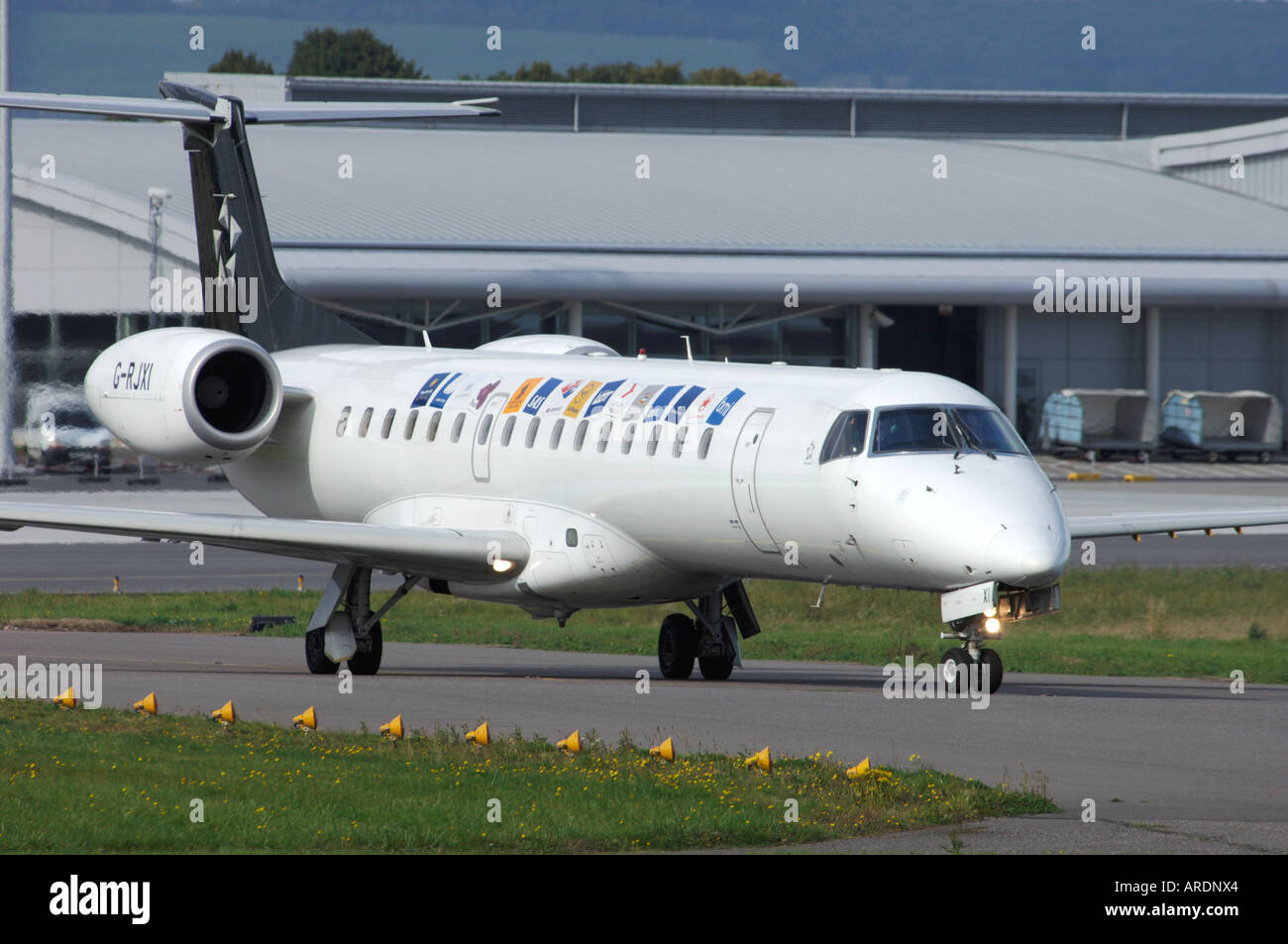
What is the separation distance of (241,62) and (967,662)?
13024 cm

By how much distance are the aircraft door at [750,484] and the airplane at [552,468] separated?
0.08 ft

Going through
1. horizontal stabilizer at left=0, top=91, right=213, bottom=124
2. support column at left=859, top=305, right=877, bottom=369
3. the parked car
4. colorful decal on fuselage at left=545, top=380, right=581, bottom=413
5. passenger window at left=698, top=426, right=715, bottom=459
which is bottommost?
passenger window at left=698, top=426, right=715, bottom=459

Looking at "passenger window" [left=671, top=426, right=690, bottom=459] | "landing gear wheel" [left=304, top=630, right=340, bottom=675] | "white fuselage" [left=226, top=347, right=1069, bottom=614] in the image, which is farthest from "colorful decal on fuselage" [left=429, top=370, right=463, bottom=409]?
"passenger window" [left=671, top=426, right=690, bottom=459]

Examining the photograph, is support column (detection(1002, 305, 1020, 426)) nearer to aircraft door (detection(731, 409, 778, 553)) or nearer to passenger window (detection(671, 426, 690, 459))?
passenger window (detection(671, 426, 690, 459))

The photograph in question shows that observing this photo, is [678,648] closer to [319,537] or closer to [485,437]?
[485,437]

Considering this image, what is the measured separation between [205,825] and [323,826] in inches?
28.8

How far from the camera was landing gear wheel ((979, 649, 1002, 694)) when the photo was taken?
19.6m

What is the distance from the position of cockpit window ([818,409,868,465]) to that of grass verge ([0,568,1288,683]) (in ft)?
22.2

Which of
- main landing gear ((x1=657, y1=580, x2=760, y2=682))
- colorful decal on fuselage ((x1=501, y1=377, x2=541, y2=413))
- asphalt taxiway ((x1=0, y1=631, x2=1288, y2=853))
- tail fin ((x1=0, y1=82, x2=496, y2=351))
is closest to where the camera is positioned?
asphalt taxiway ((x1=0, y1=631, x2=1288, y2=853))

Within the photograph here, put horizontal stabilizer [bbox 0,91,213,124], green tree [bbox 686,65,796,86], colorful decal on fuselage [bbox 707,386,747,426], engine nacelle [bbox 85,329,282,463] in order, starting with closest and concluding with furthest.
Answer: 1. colorful decal on fuselage [bbox 707,386,747,426]
2. engine nacelle [bbox 85,329,282,463]
3. horizontal stabilizer [bbox 0,91,213,124]
4. green tree [bbox 686,65,796,86]

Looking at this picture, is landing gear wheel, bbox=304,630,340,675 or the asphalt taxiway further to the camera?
landing gear wheel, bbox=304,630,340,675

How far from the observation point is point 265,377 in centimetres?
2508

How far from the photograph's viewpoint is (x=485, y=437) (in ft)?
→ 78.1
